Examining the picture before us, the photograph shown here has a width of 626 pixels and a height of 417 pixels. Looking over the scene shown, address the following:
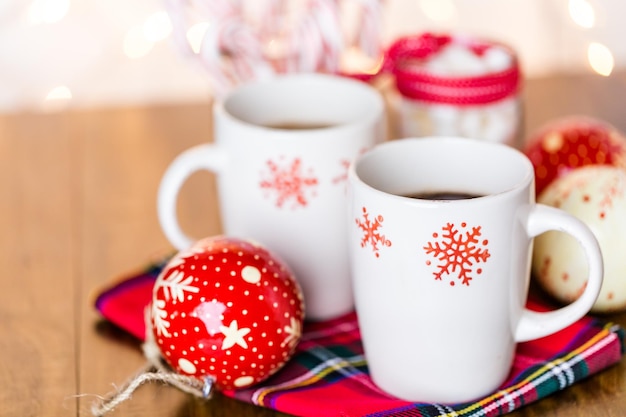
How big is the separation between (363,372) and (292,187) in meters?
0.13

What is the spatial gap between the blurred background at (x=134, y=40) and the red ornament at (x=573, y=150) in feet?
3.33

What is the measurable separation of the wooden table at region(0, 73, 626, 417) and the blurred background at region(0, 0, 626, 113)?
0.76m

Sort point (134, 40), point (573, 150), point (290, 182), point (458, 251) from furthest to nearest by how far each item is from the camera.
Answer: point (134, 40) → point (573, 150) → point (290, 182) → point (458, 251)

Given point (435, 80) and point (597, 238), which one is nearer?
point (597, 238)

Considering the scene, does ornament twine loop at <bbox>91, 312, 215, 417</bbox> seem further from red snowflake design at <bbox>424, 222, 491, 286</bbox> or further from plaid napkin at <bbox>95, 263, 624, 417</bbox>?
red snowflake design at <bbox>424, 222, 491, 286</bbox>

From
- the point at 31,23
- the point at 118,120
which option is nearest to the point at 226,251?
the point at 118,120

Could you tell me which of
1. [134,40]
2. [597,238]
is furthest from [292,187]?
[134,40]

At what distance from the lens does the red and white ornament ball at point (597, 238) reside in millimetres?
629

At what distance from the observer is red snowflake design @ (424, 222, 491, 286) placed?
1.68ft

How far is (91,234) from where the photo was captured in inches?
31.5

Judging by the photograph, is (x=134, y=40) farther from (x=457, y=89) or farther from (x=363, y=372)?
(x=363, y=372)

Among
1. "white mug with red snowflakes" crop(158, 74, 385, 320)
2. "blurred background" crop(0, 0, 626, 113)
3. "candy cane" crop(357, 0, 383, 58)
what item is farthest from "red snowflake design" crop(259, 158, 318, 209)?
"blurred background" crop(0, 0, 626, 113)

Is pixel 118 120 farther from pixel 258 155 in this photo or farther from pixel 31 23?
pixel 31 23

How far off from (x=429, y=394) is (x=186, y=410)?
151 mm
